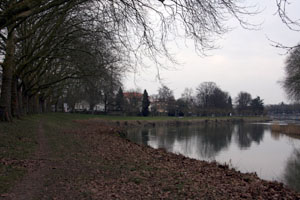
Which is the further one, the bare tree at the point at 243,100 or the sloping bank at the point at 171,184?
the bare tree at the point at 243,100

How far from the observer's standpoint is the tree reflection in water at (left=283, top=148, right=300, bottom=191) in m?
10.7

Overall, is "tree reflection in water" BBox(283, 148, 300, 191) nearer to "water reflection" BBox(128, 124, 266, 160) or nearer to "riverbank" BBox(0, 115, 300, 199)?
"riverbank" BBox(0, 115, 300, 199)

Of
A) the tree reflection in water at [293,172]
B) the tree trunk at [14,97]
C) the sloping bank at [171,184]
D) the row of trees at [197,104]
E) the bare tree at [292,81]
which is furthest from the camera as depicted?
the row of trees at [197,104]

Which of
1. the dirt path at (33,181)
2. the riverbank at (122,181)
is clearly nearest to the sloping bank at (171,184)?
the riverbank at (122,181)

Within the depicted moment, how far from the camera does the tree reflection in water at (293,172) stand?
10672 millimetres

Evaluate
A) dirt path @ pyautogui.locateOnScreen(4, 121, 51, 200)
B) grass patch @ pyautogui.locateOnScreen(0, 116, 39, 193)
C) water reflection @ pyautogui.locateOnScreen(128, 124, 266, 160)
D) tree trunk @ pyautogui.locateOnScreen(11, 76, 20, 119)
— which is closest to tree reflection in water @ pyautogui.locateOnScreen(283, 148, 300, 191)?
water reflection @ pyautogui.locateOnScreen(128, 124, 266, 160)

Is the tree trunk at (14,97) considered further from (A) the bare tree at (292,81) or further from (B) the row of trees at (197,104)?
(B) the row of trees at (197,104)

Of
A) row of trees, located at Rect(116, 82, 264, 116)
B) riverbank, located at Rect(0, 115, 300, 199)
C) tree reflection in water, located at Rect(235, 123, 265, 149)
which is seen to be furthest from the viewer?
row of trees, located at Rect(116, 82, 264, 116)

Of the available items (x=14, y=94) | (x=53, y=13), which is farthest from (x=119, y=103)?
(x=53, y=13)

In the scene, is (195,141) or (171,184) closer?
(171,184)

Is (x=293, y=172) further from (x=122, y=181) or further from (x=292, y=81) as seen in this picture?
(x=292, y=81)

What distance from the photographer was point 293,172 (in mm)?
13094

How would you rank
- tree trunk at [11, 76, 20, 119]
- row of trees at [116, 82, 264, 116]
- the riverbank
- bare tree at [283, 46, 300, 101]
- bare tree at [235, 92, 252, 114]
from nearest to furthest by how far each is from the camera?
the riverbank < tree trunk at [11, 76, 20, 119] < bare tree at [283, 46, 300, 101] < row of trees at [116, 82, 264, 116] < bare tree at [235, 92, 252, 114]

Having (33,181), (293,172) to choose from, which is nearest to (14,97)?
(33,181)
